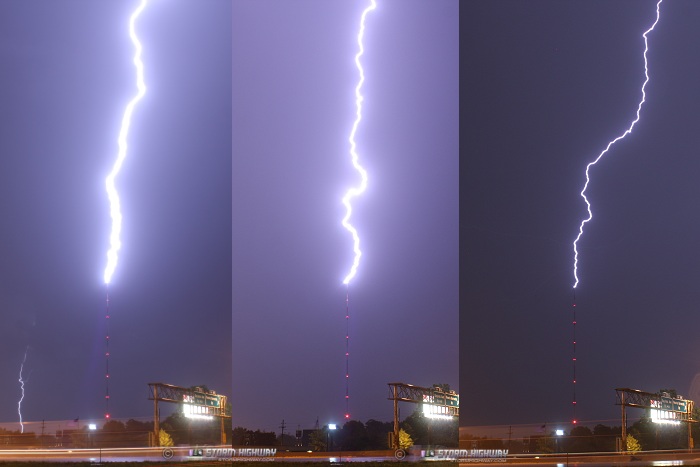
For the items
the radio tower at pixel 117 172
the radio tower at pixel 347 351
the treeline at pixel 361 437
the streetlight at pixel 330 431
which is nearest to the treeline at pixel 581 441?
the treeline at pixel 361 437

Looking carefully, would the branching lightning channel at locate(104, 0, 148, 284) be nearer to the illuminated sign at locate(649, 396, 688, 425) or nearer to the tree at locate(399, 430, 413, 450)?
the tree at locate(399, 430, 413, 450)

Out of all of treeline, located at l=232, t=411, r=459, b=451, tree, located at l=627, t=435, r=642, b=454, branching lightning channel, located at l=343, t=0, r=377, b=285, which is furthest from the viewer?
treeline, located at l=232, t=411, r=459, b=451

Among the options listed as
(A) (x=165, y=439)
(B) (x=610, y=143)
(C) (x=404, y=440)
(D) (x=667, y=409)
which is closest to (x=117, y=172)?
(A) (x=165, y=439)

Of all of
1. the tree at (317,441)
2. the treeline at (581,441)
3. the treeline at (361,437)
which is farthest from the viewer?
the tree at (317,441)

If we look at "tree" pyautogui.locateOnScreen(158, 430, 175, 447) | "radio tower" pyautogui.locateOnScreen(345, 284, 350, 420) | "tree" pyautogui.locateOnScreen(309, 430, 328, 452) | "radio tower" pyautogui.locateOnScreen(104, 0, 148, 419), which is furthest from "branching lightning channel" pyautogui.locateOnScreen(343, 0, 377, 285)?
"tree" pyautogui.locateOnScreen(158, 430, 175, 447)

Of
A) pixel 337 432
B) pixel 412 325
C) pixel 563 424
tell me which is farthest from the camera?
pixel 337 432

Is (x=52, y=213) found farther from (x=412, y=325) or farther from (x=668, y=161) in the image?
(x=668, y=161)

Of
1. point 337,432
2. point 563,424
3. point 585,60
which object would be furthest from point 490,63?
point 337,432

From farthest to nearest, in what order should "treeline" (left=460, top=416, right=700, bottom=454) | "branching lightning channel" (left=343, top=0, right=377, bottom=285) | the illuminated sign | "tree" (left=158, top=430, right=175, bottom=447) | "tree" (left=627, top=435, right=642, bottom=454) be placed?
"branching lightning channel" (left=343, top=0, right=377, bottom=285) < "tree" (left=627, top=435, right=642, bottom=454) < "treeline" (left=460, top=416, right=700, bottom=454) < "tree" (left=158, top=430, right=175, bottom=447) < the illuminated sign

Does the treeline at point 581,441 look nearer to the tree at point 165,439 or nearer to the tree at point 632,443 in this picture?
the tree at point 632,443
